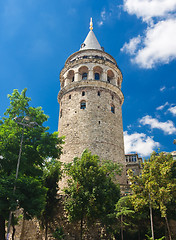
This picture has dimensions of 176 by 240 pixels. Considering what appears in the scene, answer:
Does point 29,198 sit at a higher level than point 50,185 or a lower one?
lower

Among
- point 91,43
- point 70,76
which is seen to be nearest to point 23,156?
point 70,76

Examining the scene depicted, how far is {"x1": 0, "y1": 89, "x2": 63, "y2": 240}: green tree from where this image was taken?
13344 mm

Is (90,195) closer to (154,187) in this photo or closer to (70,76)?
(154,187)

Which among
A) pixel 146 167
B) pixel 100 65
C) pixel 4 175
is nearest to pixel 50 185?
pixel 4 175

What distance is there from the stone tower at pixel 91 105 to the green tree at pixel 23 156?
8.79m

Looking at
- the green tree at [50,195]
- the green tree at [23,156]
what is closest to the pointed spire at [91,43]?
the green tree at [23,156]

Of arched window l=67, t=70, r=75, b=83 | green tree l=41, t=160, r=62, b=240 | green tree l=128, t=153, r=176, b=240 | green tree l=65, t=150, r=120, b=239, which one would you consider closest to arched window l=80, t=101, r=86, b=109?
arched window l=67, t=70, r=75, b=83

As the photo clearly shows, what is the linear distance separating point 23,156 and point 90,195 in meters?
5.85

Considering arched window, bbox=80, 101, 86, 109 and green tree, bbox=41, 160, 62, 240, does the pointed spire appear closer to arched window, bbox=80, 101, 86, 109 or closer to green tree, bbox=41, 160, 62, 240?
arched window, bbox=80, 101, 86, 109

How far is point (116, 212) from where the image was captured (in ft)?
54.8

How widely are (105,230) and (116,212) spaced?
8.73ft

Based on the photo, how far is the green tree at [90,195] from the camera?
16.8 meters

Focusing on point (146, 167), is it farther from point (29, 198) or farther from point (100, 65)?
point (100, 65)

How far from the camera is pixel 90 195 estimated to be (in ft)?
55.3
